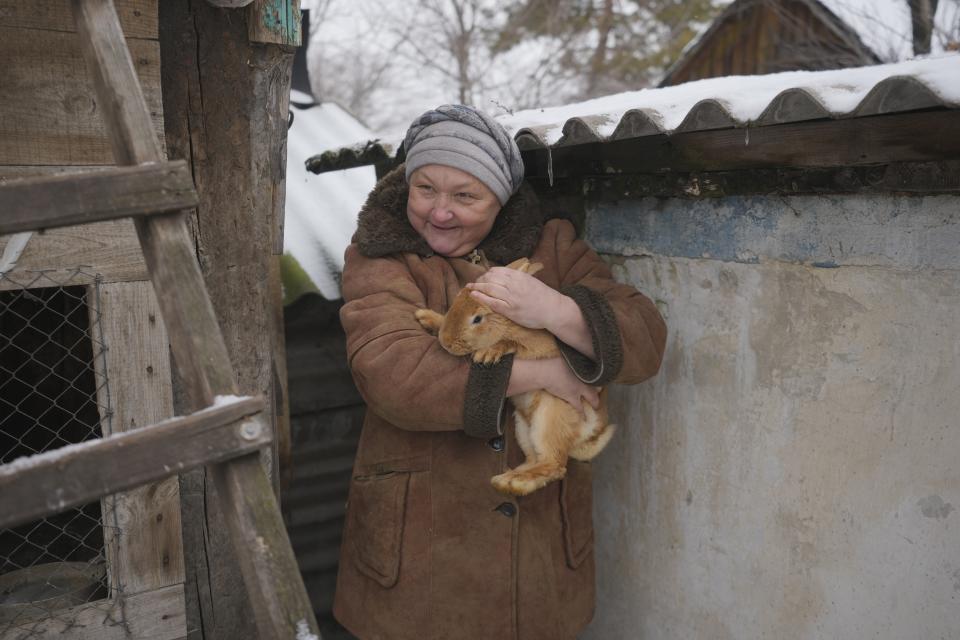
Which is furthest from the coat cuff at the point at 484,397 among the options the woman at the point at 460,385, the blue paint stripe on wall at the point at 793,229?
the blue paint stripe on wall at the point at 793,229

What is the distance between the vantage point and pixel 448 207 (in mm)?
2381

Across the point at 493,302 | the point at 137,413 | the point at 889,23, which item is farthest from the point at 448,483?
the point at 889,23

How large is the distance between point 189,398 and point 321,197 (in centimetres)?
349

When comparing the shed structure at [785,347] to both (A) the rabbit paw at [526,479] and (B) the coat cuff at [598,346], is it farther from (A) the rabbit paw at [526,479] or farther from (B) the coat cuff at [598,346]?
(A) the rabbit paw at [526,479]

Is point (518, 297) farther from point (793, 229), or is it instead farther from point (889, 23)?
point (889, 23)

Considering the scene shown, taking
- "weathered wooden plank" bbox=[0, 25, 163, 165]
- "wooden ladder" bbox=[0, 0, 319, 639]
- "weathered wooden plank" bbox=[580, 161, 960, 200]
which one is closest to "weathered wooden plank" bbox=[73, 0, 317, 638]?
"wooden ladder" bbox=[0, 0, 319, 639]

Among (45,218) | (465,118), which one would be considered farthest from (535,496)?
(45,218)

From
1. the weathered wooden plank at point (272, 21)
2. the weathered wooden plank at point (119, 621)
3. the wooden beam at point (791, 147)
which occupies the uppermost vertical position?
the weathered wooden plank at point (272, 21)

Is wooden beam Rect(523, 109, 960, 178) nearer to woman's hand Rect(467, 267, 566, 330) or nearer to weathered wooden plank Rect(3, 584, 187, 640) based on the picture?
woman's hand Rect(467, 267, 566, 330)

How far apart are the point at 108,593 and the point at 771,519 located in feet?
7.24

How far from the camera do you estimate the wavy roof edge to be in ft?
5.39

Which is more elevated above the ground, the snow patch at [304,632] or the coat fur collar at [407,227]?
the coat fur collar at [407,227]

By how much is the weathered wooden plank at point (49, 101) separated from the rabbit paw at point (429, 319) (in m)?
1.04

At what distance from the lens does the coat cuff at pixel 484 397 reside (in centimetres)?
219
